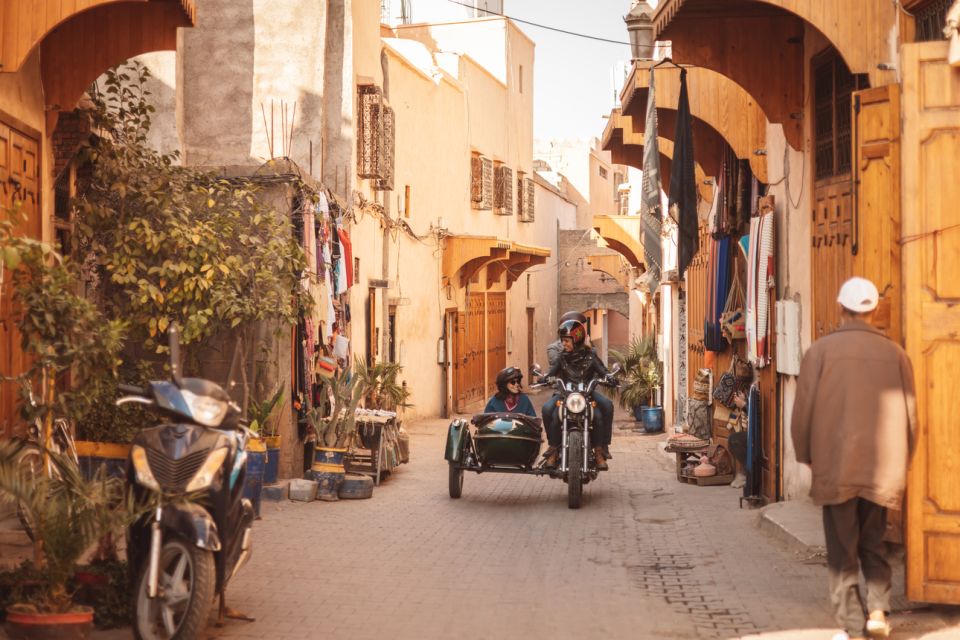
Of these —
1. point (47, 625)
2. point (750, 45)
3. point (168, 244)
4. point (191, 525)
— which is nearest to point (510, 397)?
point (168, 244)

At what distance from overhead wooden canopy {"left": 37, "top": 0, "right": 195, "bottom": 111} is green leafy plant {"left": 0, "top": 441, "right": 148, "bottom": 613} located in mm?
4554

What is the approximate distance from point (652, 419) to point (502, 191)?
522 inches

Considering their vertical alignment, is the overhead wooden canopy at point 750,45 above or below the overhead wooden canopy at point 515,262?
above

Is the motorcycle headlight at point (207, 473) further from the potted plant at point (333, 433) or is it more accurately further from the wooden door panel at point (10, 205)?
the potted plant at point (333, 433)

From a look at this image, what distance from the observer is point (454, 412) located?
92.5 feet

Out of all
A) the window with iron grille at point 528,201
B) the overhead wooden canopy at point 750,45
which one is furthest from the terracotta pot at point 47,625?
the window with iron grille at point 528,201

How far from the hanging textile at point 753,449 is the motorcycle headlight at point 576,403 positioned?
5.35ft

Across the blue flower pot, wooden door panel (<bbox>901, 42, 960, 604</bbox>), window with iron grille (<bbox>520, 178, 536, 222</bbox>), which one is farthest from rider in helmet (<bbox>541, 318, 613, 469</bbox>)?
window with iron grille (<bbox>520, 178, 536, 222</bbox>)

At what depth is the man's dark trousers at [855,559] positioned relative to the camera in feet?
19.4

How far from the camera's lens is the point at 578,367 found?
12414 millimetres

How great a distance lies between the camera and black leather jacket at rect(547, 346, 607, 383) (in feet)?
40.4

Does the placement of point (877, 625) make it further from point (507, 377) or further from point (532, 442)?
point (507, 377)

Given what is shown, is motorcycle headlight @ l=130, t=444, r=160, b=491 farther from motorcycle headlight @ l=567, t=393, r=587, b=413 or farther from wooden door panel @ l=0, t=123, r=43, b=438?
motorcycle headlight @ l=567, t=393, r=587, b=413

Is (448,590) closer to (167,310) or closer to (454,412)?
(167,310)
